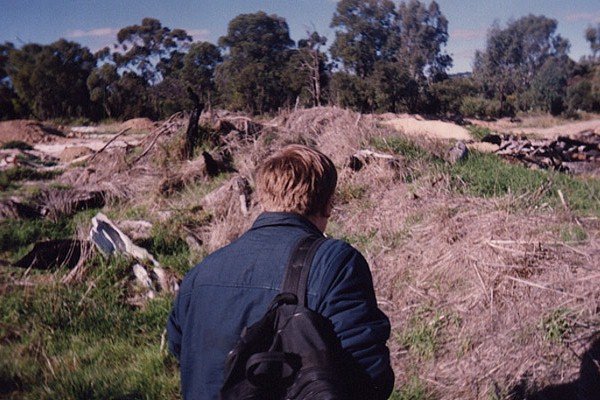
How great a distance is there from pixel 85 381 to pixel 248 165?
6.44m

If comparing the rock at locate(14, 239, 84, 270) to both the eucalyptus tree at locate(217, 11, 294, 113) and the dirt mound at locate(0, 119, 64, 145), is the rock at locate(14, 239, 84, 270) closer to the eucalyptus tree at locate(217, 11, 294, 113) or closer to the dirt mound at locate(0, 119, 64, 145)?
the dirt mound at locate(0, 119, 64, 145)

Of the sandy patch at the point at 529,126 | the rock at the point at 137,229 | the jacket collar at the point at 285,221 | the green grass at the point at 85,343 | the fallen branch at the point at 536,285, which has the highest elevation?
the sandy patch at the point at 529,126

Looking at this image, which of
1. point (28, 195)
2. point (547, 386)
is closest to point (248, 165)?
point (28, 195)

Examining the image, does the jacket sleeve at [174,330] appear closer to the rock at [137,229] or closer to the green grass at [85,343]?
the green grass at [85,343]

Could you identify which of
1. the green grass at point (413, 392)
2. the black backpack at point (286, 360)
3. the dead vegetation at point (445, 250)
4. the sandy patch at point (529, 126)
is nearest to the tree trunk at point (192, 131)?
the dead vegetation at point (445, 250)

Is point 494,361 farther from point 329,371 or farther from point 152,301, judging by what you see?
point 152,301

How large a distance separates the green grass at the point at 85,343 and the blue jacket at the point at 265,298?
1989 millimetres

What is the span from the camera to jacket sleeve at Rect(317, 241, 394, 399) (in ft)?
5.45

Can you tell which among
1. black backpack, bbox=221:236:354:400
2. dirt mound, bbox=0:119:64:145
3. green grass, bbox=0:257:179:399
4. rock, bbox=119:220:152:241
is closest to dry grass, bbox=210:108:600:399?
rock, bbox=119:220:152:241

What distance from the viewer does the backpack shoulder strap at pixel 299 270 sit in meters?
1.65

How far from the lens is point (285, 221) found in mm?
1886

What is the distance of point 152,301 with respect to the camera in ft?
16.7

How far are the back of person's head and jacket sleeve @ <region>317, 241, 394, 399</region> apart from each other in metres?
0.30

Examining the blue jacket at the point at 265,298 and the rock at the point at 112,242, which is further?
the rock at the point at 112,242
